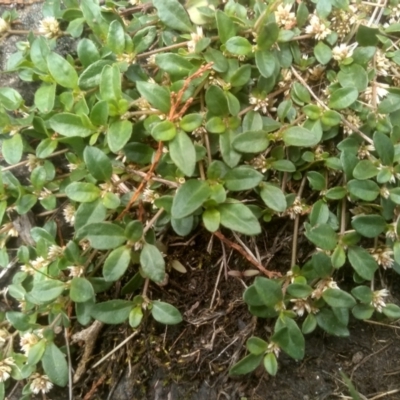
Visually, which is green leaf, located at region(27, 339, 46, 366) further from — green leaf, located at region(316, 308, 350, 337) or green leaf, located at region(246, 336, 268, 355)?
green leaf, located at region(316, 308, 350, 337)

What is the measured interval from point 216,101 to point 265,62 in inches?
6.4

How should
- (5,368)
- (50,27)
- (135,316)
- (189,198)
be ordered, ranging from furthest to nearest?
(50,27), (5,368), (135,316), (189,198)

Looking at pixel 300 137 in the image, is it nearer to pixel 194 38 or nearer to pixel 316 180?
pixel 316 180

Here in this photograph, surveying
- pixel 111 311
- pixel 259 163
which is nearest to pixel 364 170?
pixel 259 163

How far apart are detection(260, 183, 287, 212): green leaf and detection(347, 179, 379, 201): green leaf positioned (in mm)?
160

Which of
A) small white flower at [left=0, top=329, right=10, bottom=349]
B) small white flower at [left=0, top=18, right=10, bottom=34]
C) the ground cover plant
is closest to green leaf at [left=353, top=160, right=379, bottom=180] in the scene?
the ground cover plant

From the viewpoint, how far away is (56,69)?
1335 millimetres

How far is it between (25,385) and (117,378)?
0.25 metres

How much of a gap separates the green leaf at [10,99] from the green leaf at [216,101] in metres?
0.55

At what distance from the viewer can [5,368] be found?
139 centimetres

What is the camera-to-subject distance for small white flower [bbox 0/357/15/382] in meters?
1.39

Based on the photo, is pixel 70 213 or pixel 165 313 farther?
pixel 70 213

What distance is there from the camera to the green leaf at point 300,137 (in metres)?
1.24

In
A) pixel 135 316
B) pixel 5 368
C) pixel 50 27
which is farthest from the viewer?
pixel 50 27
